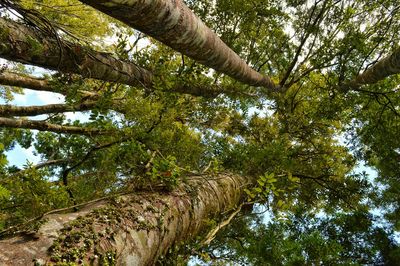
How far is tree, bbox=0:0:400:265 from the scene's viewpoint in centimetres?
237

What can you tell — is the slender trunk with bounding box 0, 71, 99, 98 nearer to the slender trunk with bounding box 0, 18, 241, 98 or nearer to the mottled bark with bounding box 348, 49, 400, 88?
the slender trunk with bounding box 0, 18, 241, 98

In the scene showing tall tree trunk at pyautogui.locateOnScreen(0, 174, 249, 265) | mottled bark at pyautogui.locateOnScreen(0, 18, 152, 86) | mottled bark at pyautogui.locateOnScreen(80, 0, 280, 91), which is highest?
mottled bark at pyautogui.locateOnScreen(0, 18, 152, 86)

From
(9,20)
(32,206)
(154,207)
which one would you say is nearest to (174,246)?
(154,207)

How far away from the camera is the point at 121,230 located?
7.61ft

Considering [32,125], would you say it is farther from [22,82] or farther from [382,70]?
[382,70]

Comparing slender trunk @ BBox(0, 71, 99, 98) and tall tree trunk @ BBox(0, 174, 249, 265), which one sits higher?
slender trunk @ BBox(0, 71, 99, 98)

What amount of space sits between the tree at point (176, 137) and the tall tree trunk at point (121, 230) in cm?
1

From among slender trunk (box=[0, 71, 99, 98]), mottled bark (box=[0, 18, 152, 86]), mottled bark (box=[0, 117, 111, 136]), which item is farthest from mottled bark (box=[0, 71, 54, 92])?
mottled bark (box=[0, 18, 152, 86])

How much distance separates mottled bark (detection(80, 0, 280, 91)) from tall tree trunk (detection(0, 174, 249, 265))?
1.27 m

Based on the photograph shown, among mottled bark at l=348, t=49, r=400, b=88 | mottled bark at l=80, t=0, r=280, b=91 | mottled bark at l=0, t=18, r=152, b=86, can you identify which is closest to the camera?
mottled bark at l=80, t=0, r=280, b=91

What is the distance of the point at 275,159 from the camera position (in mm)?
7059

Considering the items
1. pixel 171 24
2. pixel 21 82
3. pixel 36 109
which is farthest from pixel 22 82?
pixel 171 24

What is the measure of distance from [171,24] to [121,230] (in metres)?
1.45

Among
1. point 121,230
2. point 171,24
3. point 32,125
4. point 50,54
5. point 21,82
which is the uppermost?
point 21,82
